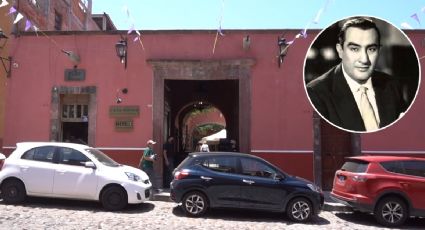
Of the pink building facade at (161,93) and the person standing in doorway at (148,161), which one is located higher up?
the pink building facade at (161,93)

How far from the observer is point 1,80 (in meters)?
15.3

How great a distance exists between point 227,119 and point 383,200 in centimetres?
1422

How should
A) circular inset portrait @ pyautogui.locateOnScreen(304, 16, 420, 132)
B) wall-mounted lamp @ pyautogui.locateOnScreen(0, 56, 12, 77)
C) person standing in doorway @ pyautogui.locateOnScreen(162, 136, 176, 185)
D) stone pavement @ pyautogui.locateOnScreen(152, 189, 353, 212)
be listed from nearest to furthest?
stone pavement @ pyautogui.locateOnScreen(152, 189, 353, 212), person standing in doorway @ pyautogui.locateOnScreen(162, 136, 176, 185), circular inset portrait @ pyautogui.locateOnScreen(304, 16, 420, 132), wall-mounted lamp @ pyautogui.locateOnScreen(0, 56, 12, 77)

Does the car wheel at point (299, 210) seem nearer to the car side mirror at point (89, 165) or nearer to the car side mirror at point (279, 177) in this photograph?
the car side mirror at point (279, 177)

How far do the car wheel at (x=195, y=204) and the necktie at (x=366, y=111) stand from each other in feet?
22.8

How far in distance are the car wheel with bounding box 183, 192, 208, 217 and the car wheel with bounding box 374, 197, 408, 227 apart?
3.80m

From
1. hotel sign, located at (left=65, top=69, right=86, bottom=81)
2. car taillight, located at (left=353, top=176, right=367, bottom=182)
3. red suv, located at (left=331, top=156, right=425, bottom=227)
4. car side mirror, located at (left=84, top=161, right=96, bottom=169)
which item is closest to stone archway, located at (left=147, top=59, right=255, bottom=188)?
hotel sign, located at (left=65, top=69, right=86, bottom=81)

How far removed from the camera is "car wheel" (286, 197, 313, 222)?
10.4 meters

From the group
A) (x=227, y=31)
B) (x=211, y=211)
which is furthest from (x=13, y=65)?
(x=211, y=211)

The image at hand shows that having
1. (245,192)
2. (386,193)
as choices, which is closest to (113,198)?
(245,192)

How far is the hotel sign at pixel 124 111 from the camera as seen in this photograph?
14.8 m

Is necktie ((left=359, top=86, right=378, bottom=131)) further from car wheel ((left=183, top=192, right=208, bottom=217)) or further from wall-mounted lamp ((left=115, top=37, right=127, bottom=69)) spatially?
wall-mounted lamp ((left=115, top=37, right=127, bottom=69))

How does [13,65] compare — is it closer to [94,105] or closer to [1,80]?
[1,80]

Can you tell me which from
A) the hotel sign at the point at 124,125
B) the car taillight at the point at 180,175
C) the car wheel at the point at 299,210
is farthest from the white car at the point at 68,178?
the hotel sign at the point at 124,125
